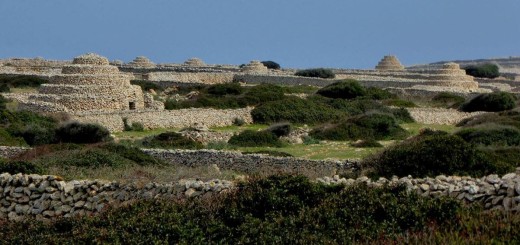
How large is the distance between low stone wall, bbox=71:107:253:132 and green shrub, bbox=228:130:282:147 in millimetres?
5600

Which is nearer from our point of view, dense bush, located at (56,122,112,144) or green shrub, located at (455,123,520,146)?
green shrub, located at (455,123,520,146)

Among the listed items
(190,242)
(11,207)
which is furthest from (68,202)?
(190,242)

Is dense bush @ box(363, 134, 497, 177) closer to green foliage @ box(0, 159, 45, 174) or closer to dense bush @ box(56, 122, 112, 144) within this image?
green foliage @ box(0, 159, 45, 174)

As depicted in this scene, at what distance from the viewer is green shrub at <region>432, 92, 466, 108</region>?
45.2 meters

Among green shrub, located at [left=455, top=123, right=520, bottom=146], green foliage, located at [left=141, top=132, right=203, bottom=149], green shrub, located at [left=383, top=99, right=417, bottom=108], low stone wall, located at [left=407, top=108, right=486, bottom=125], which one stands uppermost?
green shrub, located at [left=455, top=123, right=520, bottom=146]

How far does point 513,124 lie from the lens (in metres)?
28.7

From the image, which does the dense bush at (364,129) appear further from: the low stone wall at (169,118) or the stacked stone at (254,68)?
the stacked stone at (254,68)

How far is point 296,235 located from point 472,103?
3218cm

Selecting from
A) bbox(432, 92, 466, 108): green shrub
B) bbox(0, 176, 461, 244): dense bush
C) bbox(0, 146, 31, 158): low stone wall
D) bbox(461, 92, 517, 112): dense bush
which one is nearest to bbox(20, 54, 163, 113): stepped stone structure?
bbox(0, 146, 31, 158): low stone wall

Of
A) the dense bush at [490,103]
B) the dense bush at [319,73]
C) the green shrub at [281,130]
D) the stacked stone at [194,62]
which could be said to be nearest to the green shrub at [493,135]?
the green shrub at [281,130]

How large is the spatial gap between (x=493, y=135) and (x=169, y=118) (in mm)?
13538

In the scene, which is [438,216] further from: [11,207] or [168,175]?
[11,207]

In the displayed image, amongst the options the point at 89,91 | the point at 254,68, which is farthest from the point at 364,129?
the point at 254,68

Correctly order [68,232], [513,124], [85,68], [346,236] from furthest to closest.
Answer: [85,68], [513,124], [68,232], [346,236]
